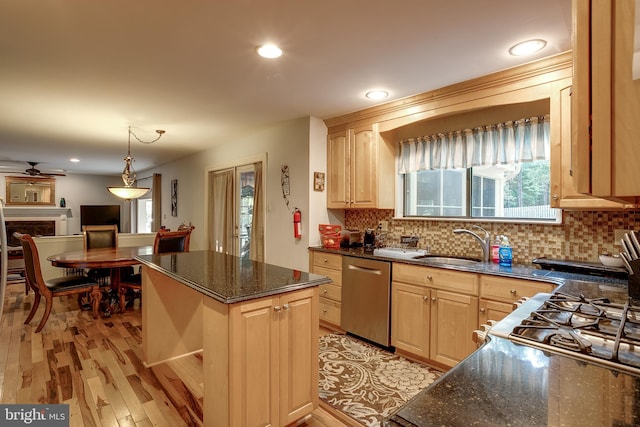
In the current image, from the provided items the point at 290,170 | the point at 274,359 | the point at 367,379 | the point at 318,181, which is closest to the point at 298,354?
the point at 274,359

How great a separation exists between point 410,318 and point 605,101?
2.49 m

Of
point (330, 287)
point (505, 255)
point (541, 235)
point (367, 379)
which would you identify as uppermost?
point (541, 235)

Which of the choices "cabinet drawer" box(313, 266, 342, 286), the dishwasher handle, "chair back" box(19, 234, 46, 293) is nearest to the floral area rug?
"cabinet drawer" box(313, 266, 342, 286)

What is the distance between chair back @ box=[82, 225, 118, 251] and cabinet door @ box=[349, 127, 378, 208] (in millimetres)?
3747

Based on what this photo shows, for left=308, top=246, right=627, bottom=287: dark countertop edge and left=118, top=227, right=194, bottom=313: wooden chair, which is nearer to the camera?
left=308, top=246, right=627, bottom=287: dark countertop edge

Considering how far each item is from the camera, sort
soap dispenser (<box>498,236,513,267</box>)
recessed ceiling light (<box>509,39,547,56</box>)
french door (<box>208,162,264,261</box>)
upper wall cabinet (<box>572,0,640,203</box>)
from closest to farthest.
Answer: upper wall cabinet (<box>572,0,640,203</box>) → recessed ceiling light (<box>509,39,547,56</box>) → soap dispenser (<box>498,236,513,267</box>) → french door (<box>208,162,264,261</box>)

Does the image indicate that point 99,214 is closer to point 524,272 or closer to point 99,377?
point 99,377

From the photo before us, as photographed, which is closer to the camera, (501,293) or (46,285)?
(501,293)

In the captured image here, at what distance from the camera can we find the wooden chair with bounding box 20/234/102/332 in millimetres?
3469

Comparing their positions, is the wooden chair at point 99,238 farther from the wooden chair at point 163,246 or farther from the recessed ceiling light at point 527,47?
the recessed ceiling light at point 527,47

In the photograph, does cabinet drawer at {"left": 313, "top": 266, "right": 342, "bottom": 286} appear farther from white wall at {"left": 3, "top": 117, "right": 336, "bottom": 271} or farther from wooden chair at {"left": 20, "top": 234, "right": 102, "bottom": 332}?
wooden chair at {"left": 20, "top": 234, "right": 102, "bottom": 332}

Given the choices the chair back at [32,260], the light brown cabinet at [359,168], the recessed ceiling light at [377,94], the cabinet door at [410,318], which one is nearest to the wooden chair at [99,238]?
the chair back at [32,260]

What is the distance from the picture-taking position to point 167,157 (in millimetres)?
6672

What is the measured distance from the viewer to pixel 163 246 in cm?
392
